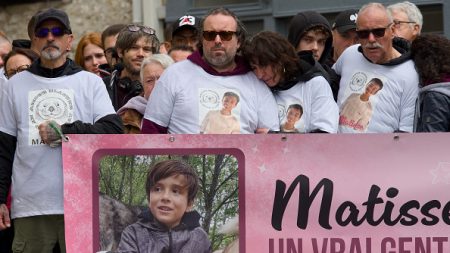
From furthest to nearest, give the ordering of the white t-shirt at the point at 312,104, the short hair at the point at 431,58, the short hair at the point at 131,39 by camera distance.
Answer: the short hair at the point at 131,39 < the short hair at the point at 431,58 < the white t-shirt at the point at 312,104

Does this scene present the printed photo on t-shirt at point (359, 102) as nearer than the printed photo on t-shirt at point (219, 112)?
No

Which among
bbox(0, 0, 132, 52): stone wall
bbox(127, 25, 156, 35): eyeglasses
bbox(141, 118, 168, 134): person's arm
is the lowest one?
bbox(141, 118, 168, 134): person's arm

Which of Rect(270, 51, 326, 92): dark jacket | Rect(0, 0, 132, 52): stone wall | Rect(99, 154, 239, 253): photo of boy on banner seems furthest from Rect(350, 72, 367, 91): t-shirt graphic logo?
Rect(0, 0, 132, 52): stone wall

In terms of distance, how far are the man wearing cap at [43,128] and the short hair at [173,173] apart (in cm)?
51

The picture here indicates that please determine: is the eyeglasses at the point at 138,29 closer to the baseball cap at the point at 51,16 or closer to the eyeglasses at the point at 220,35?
the baseball cap at the point at 51,16

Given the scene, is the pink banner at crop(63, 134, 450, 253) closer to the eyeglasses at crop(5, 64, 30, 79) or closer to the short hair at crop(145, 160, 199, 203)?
the short hair at crop(145, 160, 199, 203)

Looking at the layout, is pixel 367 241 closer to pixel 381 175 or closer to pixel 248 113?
pixel 381 175

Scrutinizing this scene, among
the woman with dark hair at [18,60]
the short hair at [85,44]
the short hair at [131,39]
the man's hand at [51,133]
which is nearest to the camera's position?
the man's hand at [51,133]

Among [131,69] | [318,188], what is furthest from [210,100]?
[131,69]

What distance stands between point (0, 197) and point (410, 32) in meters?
3.16

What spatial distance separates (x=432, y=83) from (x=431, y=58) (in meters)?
0.16

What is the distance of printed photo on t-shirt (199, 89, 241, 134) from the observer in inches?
322

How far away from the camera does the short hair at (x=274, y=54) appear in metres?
8.37

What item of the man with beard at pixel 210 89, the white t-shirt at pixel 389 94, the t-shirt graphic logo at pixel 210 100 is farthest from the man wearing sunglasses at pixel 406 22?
the t-shirt graphic logo at pixel 210 100
